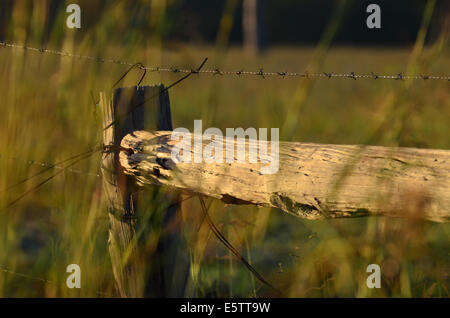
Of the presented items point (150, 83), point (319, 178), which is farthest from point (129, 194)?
point (319, 178)

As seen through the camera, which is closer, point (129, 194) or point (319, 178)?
point (319, 178)

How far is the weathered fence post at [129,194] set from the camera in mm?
1909

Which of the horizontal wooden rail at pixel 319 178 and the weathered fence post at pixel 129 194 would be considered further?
the weathered fence post at pixel 129 194

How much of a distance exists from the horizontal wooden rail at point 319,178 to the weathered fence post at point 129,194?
0.16 feet

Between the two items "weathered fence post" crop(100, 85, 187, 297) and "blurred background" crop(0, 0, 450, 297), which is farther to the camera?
"weathered fence post" crop(100, 85, 187, 297)

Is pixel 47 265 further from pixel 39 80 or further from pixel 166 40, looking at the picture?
pixel 166 40

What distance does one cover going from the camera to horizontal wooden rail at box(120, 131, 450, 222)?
146cm

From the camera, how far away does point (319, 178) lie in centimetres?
160

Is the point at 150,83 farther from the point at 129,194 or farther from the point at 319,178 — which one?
the point at 319,178

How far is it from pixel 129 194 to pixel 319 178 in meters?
0.63

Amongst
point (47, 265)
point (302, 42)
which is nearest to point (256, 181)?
point (47, 265)

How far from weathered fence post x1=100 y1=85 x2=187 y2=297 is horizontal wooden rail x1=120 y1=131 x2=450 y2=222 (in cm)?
5

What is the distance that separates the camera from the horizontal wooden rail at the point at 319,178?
1465 millimetres
